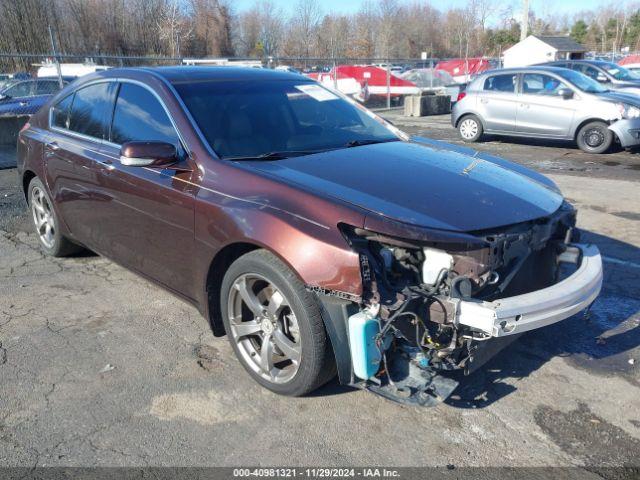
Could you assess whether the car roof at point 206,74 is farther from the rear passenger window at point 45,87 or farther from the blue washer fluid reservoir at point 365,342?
the rear passenger window at point 45,87

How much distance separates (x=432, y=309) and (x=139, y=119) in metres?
2.49

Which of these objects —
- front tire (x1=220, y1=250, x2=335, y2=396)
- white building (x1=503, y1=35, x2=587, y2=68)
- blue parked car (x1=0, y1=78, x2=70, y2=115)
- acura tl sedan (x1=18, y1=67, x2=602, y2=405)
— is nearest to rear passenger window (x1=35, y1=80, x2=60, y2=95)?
blue parked car (x1=0, y1=78, x2=70, y2=115)

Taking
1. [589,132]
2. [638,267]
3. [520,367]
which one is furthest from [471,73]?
[520,367]

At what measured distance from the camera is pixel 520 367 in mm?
3443

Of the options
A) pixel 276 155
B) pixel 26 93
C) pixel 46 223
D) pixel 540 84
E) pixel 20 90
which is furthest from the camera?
pixel 26 93

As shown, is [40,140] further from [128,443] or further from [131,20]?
[131,20]

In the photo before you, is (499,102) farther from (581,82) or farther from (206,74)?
(206,74)

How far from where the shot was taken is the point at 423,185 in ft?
10.6

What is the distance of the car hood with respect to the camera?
290 centimetres

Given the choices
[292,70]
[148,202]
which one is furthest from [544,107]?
[148,202]

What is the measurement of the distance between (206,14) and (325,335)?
53.2 metres

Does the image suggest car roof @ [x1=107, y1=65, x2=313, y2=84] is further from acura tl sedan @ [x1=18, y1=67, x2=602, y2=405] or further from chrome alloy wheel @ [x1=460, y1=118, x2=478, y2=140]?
chrome alloy wheel @ [x1=460, y1=118, x2=478, y2=140]

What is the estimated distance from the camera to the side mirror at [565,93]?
11195mm

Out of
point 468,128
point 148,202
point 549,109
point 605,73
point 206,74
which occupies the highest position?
point 206,74
